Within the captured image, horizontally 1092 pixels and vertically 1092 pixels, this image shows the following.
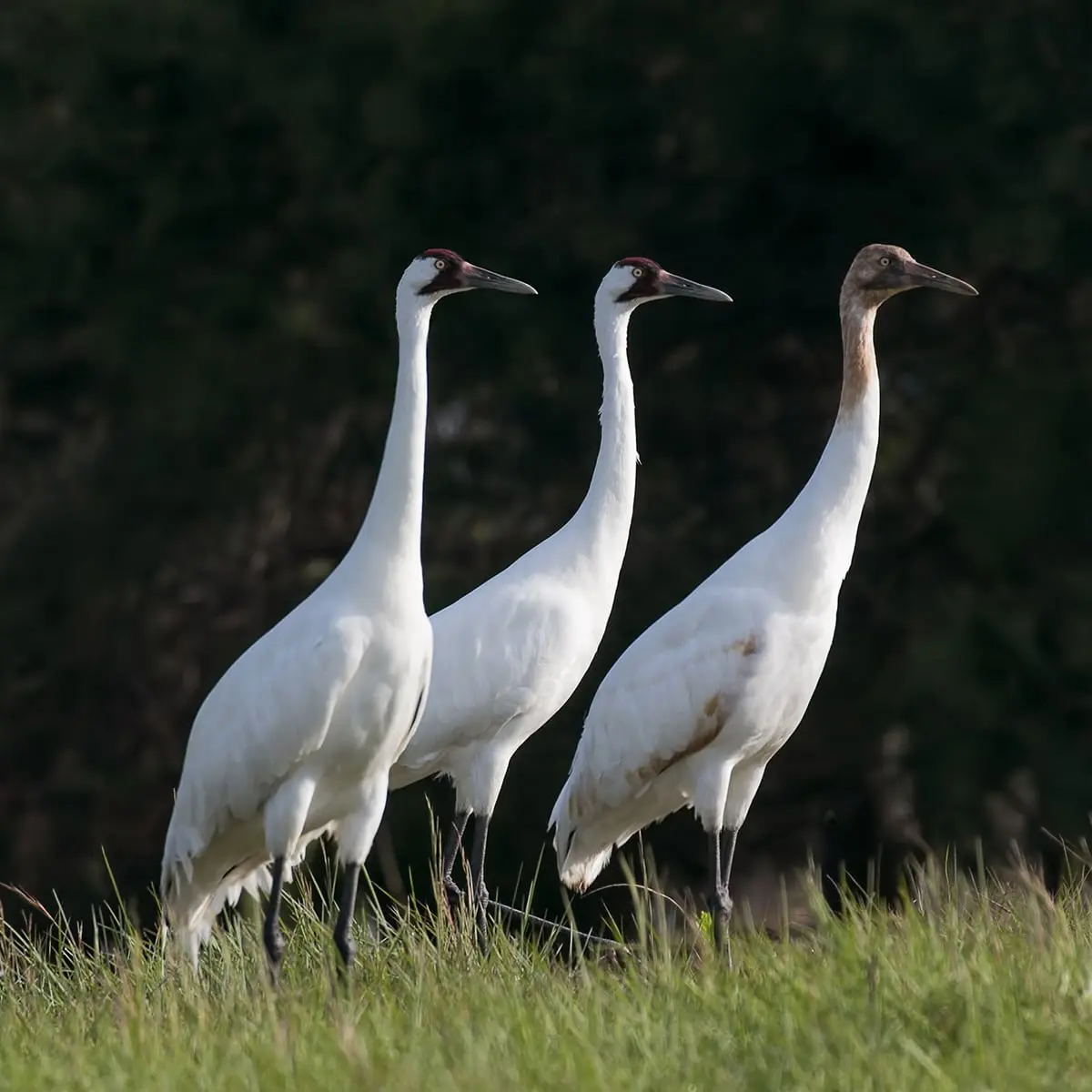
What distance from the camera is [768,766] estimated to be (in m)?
8.80

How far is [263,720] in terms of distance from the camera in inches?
197

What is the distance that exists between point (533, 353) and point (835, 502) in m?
3.61

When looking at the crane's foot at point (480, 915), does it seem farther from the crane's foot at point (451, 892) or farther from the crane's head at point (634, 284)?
the crane's head at point (634, 284)

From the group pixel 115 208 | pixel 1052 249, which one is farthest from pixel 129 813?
pixel 1052 249

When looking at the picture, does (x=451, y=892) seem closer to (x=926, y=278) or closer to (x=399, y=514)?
(x=399, y=514)

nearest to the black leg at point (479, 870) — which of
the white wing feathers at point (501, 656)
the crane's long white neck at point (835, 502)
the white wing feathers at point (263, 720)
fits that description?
the white wing feathers at point (501, 656)

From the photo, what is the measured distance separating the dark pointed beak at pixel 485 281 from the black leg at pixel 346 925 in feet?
4.71

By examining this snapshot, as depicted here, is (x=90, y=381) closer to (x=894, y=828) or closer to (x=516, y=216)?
(x=516, y=216)

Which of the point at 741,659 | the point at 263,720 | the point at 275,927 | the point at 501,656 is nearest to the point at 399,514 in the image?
the point at 263,720

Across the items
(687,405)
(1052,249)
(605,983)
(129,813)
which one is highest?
(1052,249)

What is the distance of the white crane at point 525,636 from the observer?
6.04 metres

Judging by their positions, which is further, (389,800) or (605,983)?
(389,800)

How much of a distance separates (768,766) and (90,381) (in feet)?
11.2

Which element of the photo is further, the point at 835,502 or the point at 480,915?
the point at 480,915
